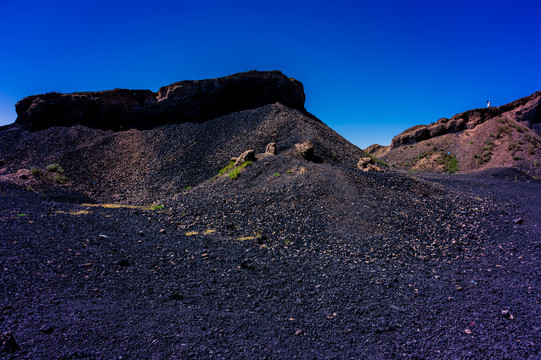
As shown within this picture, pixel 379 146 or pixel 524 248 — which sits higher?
pixel 379 146

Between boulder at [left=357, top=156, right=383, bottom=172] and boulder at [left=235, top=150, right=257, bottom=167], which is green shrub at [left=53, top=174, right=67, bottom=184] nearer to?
boulder at [left=235, top=150, right=257, bottom=167]

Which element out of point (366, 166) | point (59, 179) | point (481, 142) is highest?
point (481, 142)

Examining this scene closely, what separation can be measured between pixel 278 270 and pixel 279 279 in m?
0.43

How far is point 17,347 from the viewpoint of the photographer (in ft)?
11.9

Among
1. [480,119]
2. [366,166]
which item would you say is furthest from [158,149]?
[480,119]

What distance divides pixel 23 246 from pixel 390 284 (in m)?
8.30

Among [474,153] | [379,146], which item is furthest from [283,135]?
[379,146]

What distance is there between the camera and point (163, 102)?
1038 inches

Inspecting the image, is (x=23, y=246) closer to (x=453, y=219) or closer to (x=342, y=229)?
(x=342, y=229)

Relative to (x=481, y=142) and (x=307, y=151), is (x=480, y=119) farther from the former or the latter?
(x=307, y=151)

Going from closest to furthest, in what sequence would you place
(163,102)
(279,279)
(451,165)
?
(279,279)
(163,102)
(451,165)

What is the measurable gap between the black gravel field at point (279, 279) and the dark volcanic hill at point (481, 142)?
69.6 ft

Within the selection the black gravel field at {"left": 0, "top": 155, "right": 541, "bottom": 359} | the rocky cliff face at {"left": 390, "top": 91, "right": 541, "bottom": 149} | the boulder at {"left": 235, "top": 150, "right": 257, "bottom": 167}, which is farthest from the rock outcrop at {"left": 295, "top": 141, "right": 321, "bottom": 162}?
the rocky cliff face at {"left": 390, "top": 91, "right": 541, "bottom": 149}

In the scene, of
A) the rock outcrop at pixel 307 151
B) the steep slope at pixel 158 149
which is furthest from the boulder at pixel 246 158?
the rock outcrop at pixel 307 151
